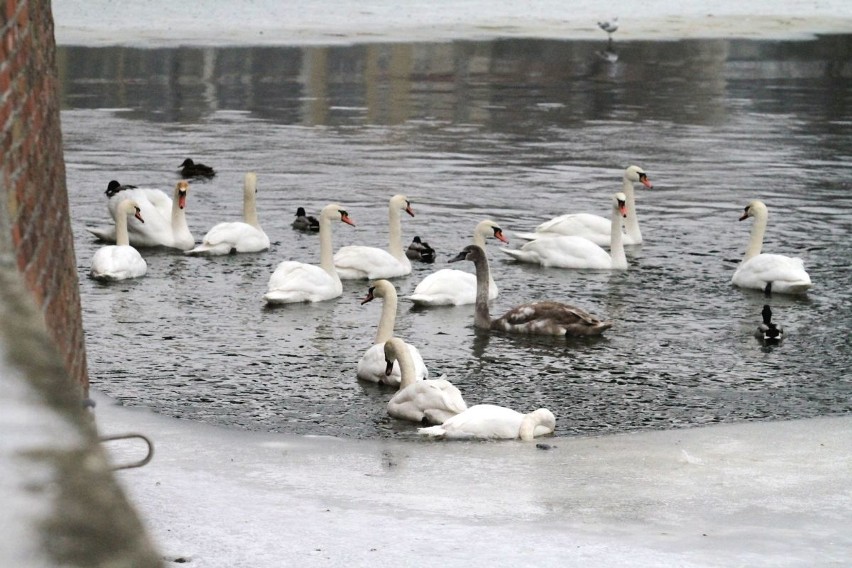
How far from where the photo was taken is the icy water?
916cm

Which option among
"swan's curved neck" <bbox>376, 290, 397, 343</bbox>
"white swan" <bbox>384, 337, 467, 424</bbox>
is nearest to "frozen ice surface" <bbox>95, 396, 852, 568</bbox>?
"white swan" <bbox>384, 337, 467, 424</bbox>

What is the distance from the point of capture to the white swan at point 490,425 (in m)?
7.71

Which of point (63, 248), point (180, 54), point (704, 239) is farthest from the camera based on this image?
point (180, 54)

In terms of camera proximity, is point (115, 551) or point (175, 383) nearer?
point (115, 551)

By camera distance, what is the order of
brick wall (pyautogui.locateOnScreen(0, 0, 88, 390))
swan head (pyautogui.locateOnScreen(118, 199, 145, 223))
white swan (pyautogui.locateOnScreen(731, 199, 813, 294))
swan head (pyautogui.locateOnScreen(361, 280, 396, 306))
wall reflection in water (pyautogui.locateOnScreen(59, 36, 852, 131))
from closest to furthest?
brick wall (pyautogui.locateOnScreen(0, 0, 88, 390)), swan head (pyautogui.locateOnScreen(361, 280, 396, 306)), white swan (pyautogui.locateOnScreen(731, 199, 813, 294)), swan head (pyautogui.locateOnScreen(118, 199, 145, 223)), wall reflection in water (pyautogui.locateOnScreen(59, 36, 852, 131))

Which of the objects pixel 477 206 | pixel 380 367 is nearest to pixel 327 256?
pixel 380 367

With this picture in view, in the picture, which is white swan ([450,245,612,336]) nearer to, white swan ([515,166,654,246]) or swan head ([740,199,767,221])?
swan head ([740,199,767,221])

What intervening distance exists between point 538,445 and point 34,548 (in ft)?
21.4

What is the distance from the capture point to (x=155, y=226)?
→ 14.0m

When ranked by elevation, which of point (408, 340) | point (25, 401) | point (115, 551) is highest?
point (25, 401)

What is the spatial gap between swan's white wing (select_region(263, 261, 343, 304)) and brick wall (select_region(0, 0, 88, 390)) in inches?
219

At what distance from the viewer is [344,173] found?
18.7 meters

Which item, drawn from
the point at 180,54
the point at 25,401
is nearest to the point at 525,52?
the point at 180,54

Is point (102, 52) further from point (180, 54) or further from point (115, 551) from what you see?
point (115, 551)
